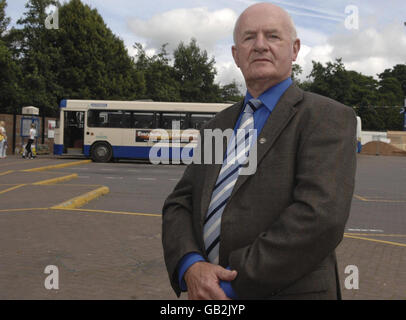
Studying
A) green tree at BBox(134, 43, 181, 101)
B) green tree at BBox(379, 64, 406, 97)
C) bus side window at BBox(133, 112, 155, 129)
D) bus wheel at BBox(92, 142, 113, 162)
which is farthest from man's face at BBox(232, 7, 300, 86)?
green tree at BBox(379, 64, 406, 97)

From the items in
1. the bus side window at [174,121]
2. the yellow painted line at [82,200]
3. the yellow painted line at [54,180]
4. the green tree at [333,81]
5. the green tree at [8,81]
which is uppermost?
the green tree at [333,81]

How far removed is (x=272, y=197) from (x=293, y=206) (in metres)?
0.10

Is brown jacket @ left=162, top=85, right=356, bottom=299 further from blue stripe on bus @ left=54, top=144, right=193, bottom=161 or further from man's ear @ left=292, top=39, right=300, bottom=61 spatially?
blue stripe on bus @ left=54, top=144, right=193, bottom=161

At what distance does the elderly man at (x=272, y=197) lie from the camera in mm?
1647

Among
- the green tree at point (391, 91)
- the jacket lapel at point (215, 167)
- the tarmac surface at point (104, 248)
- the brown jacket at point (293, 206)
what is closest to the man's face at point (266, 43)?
the brown jacket at point (293, 206)

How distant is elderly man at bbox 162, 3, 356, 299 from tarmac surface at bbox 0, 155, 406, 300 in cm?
239

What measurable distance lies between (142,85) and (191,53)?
22.2m

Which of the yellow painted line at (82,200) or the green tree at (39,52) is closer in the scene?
the yellow painted line at (82,200)

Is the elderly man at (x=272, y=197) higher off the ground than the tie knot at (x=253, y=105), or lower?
Result: lower

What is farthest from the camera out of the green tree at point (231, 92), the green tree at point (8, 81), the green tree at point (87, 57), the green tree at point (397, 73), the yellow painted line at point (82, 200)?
the green tree at point (397, 73)

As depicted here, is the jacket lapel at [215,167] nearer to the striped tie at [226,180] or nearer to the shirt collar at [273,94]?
the striped tie at [226,180]

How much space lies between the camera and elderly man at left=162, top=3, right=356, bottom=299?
1.65m

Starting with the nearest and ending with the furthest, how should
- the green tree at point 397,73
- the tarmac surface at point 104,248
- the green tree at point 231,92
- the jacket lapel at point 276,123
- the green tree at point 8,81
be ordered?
the jacket lapel at point 276,123
the tarmac surface at point 104,248
the green tree at point 8,81
the green tree at point 231,92
the green tree at point 397,73

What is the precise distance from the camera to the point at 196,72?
6381 centimetres
